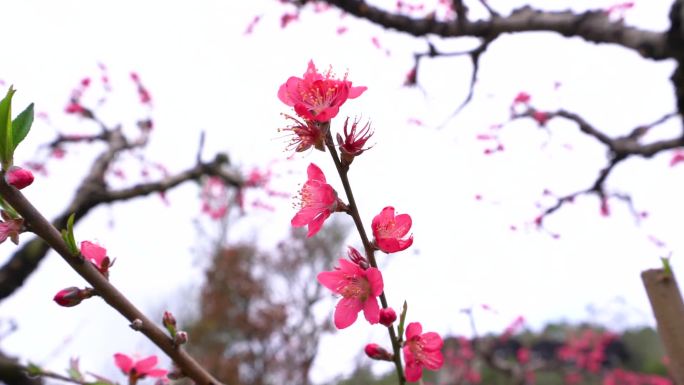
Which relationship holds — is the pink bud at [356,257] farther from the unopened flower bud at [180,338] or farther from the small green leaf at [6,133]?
the small green leaf at [6,133]

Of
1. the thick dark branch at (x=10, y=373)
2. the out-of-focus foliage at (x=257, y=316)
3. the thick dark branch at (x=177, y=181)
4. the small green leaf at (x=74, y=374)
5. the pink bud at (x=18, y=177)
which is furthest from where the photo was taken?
the out-of-focus foliage at (x=257, y=316)

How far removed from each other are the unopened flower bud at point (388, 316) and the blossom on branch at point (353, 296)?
0.13 ft

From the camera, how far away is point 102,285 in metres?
0.71

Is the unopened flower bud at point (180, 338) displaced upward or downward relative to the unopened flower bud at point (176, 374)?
upward

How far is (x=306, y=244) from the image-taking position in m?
14.0

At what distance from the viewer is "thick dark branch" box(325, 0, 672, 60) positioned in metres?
2.05

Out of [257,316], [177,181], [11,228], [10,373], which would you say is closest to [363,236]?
[11,228]

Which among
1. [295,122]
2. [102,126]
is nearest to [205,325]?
[102,126]

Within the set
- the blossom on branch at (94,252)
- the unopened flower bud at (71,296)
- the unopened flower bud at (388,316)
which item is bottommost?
the unopened flower bud at (388,316)

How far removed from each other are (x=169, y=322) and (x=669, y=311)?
98 cm

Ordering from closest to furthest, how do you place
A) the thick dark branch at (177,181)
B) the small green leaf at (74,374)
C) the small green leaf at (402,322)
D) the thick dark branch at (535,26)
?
the small green leaf at (402,322) < the small green leaf at (74,374) < the thick dark branch at (535,26) < the thick dark branch at (177,181)

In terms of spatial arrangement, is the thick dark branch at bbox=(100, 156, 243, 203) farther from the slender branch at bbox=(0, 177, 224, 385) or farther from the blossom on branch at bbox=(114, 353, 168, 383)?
the slender branch at bbox=(0, 177, 224, 385)

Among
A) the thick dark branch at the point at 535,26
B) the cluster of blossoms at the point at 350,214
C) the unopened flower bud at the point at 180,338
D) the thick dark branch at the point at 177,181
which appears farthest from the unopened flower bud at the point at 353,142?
the thick dark branch at the point at 177,181

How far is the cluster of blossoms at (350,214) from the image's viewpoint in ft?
2.48
